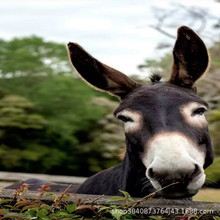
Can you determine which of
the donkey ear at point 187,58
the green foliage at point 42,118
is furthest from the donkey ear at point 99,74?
the green foliage at point 42,118

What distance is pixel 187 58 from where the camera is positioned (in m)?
3.60

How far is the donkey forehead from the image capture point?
316 cm

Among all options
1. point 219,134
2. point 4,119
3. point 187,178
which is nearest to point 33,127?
point 4,119

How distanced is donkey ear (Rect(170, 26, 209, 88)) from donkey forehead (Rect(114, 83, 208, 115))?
115 mm

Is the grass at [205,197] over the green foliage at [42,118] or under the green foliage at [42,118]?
over

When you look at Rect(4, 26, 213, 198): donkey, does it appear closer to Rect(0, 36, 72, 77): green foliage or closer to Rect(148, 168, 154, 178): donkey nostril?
Rect(148, 168, 154, 178): donkey nostril

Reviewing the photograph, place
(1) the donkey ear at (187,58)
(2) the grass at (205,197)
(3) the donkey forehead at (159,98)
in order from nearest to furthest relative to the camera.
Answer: (3) the donkey forehead at (159,98), (1) the donkey ear at (187,58), (2) the grass at (205,197)

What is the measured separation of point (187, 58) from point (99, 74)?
64 cm

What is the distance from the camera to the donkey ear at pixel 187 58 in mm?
3574

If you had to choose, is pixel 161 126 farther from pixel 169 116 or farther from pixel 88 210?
pixel 88 210

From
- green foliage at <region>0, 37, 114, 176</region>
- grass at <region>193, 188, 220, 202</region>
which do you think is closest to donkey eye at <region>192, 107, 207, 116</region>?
grass at <region>193, 188, 220, 202</region>

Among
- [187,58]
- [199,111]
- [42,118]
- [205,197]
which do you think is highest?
[187,58]

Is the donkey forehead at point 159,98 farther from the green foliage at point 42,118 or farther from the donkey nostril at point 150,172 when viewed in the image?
the green foliage at point 42,118

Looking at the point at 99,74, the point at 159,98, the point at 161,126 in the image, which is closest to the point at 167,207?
the point at 161,126
